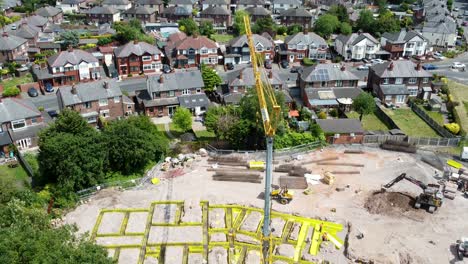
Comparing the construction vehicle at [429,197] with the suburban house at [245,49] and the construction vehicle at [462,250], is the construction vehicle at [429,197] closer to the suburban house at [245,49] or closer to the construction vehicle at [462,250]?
the construction vehicle at [462,250]

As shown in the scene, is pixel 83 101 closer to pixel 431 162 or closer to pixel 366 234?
pixel 366 234

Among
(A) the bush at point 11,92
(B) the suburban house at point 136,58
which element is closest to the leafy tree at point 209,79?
(B) the suburban house at point 136,58

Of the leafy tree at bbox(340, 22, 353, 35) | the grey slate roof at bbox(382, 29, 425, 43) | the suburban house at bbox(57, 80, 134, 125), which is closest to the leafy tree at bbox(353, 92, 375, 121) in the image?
the suburban house at bbox(57, 80, 134, 125)

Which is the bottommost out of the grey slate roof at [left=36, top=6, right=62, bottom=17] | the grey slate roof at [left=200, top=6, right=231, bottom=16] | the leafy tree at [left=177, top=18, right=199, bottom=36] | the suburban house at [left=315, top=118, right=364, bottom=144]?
the suburban house at [left=315, top=118, right=364, bottom=144]

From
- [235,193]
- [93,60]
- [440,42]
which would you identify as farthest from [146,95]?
[440,42]

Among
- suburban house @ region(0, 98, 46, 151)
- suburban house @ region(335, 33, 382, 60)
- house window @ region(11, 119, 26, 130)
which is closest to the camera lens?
suburban house @ region(0, 98, 46, 151)

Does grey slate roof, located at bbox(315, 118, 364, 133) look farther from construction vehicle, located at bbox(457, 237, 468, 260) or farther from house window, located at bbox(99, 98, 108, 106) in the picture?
house window, located at bbox(99, 98, 108, 106)

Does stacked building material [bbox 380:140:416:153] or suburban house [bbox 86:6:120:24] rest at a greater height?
suburban house [bbox 86:6:120:24]
